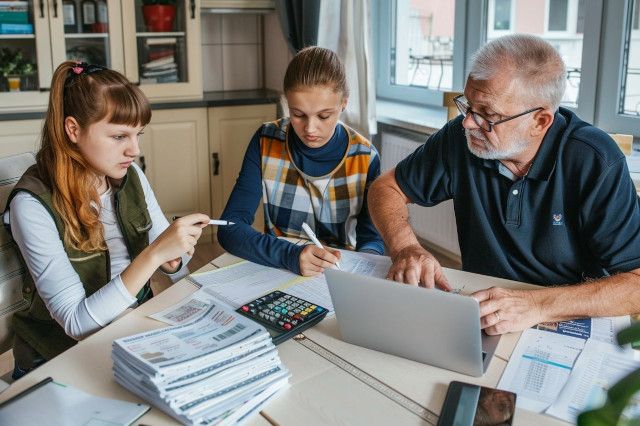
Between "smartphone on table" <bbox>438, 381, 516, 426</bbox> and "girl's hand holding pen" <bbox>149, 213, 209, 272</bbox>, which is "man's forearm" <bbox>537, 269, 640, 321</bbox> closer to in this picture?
"smartphone on table" <bbox>438, 381, 516, 426</bbox>

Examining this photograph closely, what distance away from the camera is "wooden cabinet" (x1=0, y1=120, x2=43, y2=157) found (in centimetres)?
327

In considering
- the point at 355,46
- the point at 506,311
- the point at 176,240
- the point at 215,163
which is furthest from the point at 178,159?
the point at 506,311

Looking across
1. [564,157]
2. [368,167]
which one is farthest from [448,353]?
[368,167]

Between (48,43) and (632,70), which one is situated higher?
(48,43)

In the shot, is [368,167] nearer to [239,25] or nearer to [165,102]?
[165,102]

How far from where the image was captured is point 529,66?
1.47m

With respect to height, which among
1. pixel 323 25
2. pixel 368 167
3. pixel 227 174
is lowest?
pixel 227 174

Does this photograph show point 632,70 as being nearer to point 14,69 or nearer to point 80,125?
point 80,125

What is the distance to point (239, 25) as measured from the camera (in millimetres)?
4113

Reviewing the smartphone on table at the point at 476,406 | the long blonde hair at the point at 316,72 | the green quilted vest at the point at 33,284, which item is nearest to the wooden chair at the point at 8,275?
the green quilted vest at the point at 33,284

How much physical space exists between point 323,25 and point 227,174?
3.40 ft

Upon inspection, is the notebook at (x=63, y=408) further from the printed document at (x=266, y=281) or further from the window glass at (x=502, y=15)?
the window glass at (x=502, y=15)

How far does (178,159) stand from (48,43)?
0.89 metres

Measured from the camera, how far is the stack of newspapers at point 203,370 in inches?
35.2
